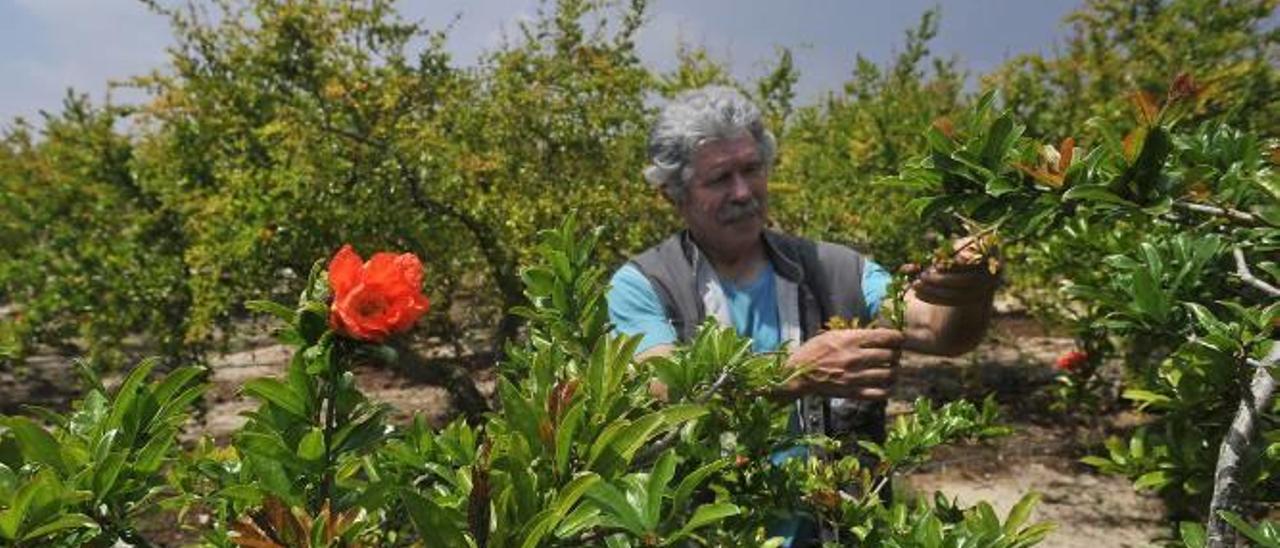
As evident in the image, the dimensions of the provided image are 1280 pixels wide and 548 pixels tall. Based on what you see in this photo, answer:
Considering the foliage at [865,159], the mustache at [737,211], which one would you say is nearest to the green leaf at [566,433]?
the mustache at [737,211]

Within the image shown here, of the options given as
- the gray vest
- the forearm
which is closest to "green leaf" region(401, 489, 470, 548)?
the gray vest

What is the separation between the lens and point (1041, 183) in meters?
1.15

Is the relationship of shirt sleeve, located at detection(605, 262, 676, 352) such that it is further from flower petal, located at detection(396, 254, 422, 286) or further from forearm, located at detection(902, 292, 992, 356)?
flower petal, located at detection(396, 254, 422, 286)

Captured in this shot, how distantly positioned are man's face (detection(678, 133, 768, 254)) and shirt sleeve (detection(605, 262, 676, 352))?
0.86ft

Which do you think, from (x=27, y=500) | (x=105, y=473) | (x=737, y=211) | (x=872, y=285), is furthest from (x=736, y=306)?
(x=27, y=500)

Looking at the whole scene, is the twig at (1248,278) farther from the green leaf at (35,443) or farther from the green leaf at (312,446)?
the green leaf at (35,443)

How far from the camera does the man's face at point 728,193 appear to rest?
2373mm

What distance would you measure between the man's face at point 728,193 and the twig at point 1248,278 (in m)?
→ 1.28

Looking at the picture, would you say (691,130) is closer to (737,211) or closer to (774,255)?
(737,211)

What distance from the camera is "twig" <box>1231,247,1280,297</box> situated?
1.08 meters

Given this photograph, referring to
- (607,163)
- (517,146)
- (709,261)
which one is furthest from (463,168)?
(709,261)

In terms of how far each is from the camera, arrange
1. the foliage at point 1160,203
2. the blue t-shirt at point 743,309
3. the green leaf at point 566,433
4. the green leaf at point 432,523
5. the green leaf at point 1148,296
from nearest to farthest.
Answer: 1. the green leaf at point 432,523
2. the green leaf at point 566,433
3. the foliage at point 1160,203
4. the green leaf at point 1148,296
5. the blue t-shirt at point 743,309

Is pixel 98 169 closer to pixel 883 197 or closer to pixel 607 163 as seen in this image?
pixel 607 163

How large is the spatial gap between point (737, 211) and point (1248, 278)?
1.36 m
